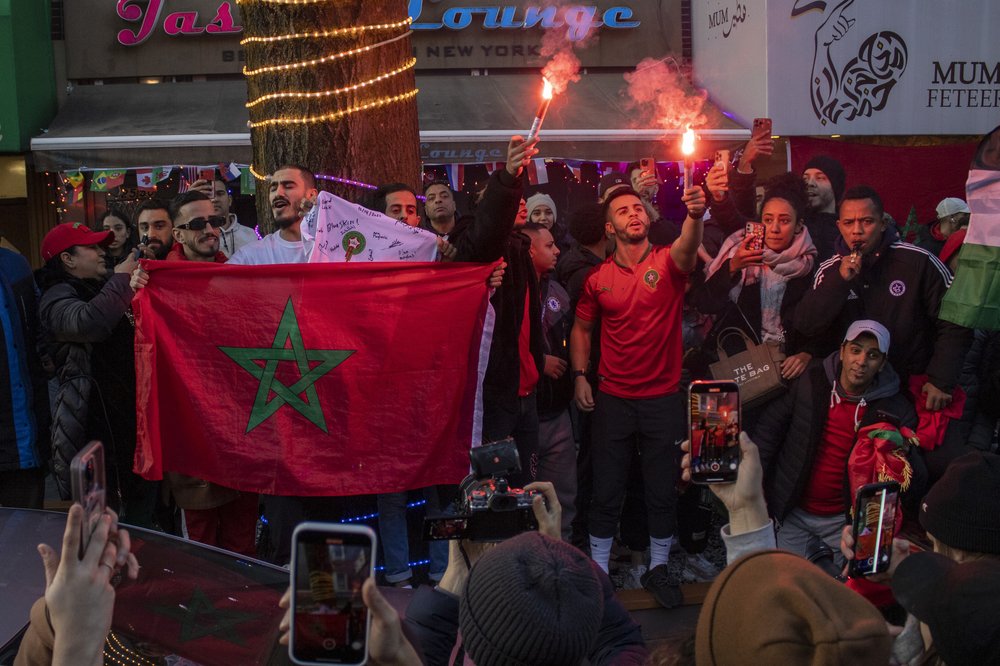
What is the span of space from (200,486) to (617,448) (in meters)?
2.01

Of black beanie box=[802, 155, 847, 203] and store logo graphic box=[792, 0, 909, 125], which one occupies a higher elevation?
store logo graphic box=[792, 0, 909, 125]

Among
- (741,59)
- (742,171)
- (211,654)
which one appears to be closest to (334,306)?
(211,654)

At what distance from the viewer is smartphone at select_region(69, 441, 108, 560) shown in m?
1.96

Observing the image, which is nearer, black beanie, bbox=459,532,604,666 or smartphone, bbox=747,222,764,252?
black beanie, bbox=459,532,604,666

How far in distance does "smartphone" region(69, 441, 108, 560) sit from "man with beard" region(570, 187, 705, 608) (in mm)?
3267

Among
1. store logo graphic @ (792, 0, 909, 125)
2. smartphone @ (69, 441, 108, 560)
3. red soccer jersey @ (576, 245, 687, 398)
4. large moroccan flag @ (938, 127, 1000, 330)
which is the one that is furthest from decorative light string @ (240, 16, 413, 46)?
store logo graphic @ (792, 0, 909, 125)

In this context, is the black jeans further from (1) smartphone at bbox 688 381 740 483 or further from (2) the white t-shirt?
(1) smartphone at bbox 688 381 740 483

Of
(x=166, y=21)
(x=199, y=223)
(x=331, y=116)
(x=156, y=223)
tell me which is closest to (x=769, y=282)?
(x=331, y=116)

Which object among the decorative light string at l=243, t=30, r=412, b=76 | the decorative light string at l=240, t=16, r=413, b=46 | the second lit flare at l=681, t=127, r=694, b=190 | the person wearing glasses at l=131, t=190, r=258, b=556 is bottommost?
the person wearing glasses at l=131, t=190, r=258, b=556

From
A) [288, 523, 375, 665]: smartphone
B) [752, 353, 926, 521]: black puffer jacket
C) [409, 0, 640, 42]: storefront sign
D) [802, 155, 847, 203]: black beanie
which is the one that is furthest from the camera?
[409, 0, 640, 42]: storefront sign

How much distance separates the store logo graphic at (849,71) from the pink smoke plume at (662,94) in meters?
1.42

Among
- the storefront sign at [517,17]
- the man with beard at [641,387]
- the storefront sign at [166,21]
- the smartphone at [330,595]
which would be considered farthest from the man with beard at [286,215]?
the storefront sign at [166,21]

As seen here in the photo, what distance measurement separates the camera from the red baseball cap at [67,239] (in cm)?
472

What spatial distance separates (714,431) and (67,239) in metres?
3.48
